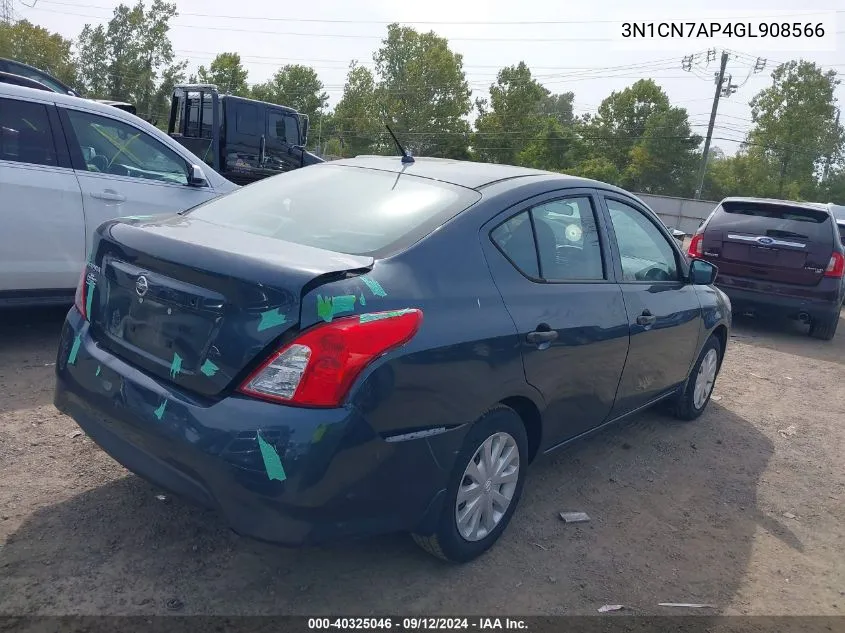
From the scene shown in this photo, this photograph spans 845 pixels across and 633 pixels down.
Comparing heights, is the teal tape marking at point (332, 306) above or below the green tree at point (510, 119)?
below

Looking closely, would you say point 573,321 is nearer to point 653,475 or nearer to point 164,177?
point 653,475

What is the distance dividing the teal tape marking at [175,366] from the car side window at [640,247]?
8.03ft

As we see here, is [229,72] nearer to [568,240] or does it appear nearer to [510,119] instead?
[510,119]

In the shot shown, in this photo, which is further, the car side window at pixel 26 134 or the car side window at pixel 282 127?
the car side window at pixel 282 127

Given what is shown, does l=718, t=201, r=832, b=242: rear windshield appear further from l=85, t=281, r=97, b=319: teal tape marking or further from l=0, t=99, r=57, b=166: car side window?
l=85, t=281, r=97, b=319: teal tape marking

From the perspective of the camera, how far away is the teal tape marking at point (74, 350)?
301cm

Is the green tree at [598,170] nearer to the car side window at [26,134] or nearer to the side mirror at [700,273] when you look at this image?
the side mirror at [700,273]

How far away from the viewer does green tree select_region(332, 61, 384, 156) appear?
5766cm

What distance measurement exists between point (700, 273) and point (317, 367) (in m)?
3.23

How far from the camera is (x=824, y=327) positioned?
884cm

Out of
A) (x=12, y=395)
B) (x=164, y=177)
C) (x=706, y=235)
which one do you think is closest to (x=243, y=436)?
(x=12, y=395)

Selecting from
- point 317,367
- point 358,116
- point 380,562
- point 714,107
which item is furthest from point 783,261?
point 358,116

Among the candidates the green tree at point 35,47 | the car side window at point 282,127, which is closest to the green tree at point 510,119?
the green tree at point 35,47

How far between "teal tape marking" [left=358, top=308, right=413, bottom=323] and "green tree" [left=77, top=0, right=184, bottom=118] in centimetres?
6227
